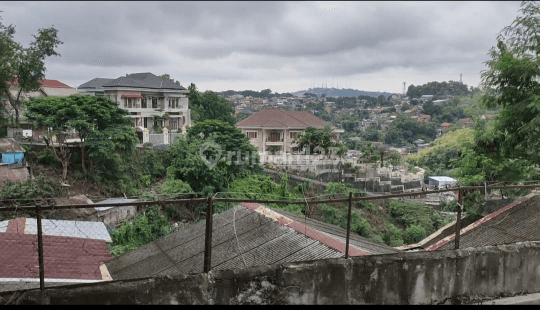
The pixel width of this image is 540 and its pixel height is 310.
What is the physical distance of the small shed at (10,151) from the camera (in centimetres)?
1508

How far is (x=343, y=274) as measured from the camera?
3020 millimetres

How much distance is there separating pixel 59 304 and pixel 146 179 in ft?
54.1

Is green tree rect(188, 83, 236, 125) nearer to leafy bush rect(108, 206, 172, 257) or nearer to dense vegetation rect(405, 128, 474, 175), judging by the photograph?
dense vegetation rect(405, 128, 474, 175)

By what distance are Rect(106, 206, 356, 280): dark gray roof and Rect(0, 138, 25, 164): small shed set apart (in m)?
13.2

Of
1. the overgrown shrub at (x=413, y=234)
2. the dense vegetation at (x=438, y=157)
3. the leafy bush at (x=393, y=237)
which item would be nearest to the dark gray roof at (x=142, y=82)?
the leafy bush at (x=393, y=237)

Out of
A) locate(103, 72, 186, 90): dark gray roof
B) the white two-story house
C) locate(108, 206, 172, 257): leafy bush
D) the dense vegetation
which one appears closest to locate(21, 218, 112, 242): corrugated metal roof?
locate(108, 206, 172, 257): leafy bush

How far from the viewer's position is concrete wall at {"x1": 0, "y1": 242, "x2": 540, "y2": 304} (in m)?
2.66

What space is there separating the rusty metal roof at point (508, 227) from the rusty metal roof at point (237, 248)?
1832mm

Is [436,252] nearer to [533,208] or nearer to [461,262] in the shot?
[461,262]

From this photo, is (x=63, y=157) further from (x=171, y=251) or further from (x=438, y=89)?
(x=438, y=89)

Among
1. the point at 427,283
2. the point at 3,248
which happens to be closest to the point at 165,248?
the point at 3,248

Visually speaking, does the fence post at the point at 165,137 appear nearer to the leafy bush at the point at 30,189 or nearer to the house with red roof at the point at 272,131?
the house with red roof at the point at 272,131

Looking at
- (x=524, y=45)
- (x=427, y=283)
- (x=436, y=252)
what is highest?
(x=524, y=45)

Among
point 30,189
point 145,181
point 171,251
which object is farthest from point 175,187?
point 171,251
